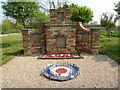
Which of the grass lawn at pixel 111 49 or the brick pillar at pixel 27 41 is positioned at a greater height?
the brick pillar at pixel 27 41

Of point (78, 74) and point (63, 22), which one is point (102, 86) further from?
point (63, 22)

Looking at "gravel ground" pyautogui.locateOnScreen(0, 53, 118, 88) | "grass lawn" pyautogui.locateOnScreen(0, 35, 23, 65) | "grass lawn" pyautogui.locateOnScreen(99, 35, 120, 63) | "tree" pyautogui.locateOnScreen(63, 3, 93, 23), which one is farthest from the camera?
"tree" pyautogui.locateOnScreen(63, 3, 93, 23)

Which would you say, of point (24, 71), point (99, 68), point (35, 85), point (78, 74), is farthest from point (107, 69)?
point (24, 71)

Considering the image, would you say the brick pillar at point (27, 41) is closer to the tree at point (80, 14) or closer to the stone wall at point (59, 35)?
the stone wall at point (59, 35)

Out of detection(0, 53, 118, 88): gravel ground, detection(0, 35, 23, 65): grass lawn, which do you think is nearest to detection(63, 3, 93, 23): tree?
Result: detection(0, 35, 23, 65): grass lawn

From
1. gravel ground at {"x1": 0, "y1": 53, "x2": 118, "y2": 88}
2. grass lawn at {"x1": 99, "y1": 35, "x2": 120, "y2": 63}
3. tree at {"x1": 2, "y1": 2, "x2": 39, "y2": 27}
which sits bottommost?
gravel ground at {"x1": 0, "y1": 53, "x2": 118, "y2": 88}

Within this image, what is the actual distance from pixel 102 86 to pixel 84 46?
7.51m

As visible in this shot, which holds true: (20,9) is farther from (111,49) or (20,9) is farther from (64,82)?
(111,49)

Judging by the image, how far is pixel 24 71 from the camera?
300 inches

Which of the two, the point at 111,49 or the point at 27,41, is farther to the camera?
the point at 111,49

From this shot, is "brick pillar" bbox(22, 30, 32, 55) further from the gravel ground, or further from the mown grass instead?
the mown grass

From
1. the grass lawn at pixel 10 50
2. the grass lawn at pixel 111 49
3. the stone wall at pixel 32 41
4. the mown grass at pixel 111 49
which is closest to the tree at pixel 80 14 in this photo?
the mown grass at pixel 111 49

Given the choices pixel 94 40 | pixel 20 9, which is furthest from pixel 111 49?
pixel 20 9

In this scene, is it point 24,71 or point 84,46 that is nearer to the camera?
point 24,71
